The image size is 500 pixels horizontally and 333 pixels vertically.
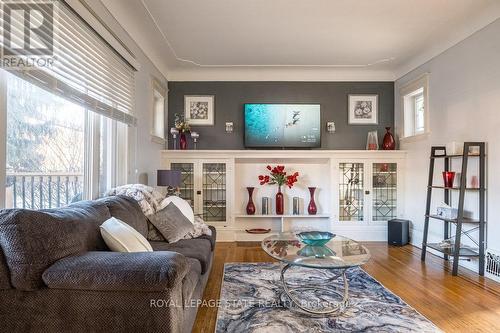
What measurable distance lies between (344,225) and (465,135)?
2.03 meters

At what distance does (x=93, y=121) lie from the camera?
2.68 metres

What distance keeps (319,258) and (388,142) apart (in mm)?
3151

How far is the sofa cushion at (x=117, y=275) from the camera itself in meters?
1.37

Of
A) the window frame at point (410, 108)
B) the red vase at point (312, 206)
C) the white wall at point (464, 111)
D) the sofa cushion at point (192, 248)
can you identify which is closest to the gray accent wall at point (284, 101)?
the window frame at point (410, 108)

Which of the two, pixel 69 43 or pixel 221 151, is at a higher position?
pixel 69 43

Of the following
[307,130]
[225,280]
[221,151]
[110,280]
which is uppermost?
[307,130]

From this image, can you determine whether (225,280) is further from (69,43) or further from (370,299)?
(69,43)

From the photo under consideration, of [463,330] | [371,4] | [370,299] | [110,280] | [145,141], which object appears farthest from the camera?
[145,141]

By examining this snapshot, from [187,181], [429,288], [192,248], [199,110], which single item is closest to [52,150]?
[192,248]

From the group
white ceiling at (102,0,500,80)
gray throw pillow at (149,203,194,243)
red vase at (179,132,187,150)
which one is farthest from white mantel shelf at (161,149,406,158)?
gray throw pillow at (149,203,194,243)

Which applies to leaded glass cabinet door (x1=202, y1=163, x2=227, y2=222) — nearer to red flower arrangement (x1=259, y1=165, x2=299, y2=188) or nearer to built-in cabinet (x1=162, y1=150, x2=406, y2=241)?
built-in cabinet (x1=162, y1=150, x2=406, y2=241)

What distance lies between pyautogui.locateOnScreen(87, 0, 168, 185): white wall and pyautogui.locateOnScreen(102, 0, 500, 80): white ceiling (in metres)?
0.12

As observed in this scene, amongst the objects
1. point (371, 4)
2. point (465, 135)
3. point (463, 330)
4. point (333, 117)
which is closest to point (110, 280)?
point (463, 330)

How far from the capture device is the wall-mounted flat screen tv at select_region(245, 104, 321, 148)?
15.6ft
